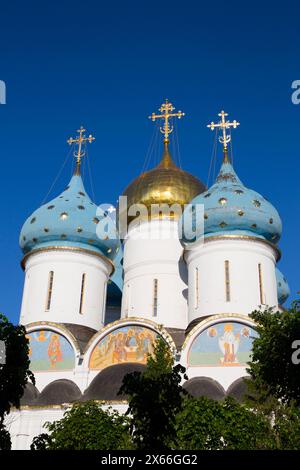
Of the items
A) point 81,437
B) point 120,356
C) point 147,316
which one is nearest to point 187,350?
point 120,356

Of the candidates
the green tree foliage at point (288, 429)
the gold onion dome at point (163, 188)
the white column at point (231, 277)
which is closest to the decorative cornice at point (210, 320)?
the white column at point (231, 277)

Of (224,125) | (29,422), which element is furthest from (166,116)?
(29,422)

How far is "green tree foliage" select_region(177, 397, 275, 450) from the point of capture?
10391 millimetres

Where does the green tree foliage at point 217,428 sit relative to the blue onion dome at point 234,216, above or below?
below

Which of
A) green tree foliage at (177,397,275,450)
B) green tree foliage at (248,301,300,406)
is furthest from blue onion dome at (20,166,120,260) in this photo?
green tree foliage at (248,301,300,406)

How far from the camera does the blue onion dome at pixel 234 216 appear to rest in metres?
17.3

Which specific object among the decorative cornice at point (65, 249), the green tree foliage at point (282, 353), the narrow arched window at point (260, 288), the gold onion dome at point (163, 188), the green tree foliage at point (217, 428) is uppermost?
the gold onion dome at point (163, 188)

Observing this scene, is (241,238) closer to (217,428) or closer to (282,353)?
(217,428)

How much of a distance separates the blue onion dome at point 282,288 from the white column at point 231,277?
5381 mm

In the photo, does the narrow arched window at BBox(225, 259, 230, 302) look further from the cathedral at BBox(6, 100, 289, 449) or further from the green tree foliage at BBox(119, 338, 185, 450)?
the green tree foliage at BBox(119, 338, 185, 450)

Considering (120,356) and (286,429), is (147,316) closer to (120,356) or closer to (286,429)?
(120,356)

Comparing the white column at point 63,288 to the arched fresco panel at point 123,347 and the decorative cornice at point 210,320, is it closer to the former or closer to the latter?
the arched fresco panel at point 123,347

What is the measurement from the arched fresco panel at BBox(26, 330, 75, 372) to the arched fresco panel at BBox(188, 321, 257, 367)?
339 cm
